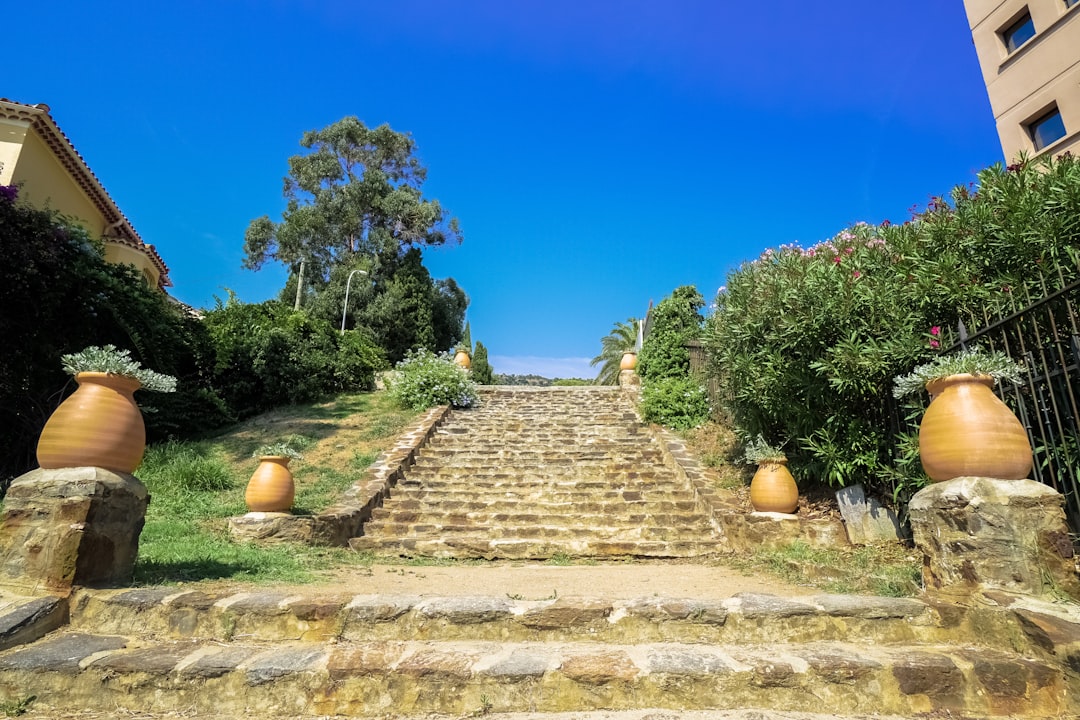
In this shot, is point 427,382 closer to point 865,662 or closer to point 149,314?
point 149,314

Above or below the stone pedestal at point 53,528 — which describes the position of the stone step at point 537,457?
above

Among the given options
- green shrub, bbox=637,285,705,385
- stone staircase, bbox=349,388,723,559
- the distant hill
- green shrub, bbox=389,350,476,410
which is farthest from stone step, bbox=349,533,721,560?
the distant hill

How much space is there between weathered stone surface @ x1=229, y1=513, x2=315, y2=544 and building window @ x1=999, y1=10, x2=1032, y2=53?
18399 millimetres

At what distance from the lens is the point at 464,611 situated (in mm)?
3062

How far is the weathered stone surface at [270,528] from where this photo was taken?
564 centimetres

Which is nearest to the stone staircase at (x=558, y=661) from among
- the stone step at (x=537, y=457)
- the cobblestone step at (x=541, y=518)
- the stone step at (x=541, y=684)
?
the stone step at (x=541, y=684)

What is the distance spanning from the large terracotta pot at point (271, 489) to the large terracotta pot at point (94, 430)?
2.47 meters

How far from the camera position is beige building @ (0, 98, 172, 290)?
11234 millimetres

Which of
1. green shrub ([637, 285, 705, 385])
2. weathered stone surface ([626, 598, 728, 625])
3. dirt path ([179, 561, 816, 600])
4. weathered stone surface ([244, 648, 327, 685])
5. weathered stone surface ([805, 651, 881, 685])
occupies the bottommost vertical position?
dirt path ([179, 561, 816, 600])

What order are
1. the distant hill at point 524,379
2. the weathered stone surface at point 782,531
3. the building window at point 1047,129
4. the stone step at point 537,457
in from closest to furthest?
1. the weathered stone surface at point 782,531
2. the stone step at point 537,457
3. the building window at point 1047,129
4. the distant hill at point 524,379

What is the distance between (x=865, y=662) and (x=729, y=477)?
16.9ft

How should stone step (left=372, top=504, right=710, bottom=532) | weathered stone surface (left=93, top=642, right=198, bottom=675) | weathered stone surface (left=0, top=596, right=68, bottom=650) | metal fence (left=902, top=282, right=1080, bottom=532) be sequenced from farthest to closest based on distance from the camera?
stone step (left=372, top=504, right=710, bottom=532) → metal fence (left=902, top=282, right=1080, bottom=532) → weathered stone surface (left=0, top=596, right=68, bottom=650) → weathered stone surface (left=93, top=642, right=198, bottom=675)

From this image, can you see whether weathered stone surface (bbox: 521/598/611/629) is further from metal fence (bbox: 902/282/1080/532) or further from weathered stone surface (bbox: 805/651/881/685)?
metal fence (bbox: 902/282/1080/532)

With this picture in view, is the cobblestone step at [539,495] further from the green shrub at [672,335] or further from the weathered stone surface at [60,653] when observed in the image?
the green shrub at [672,335]
